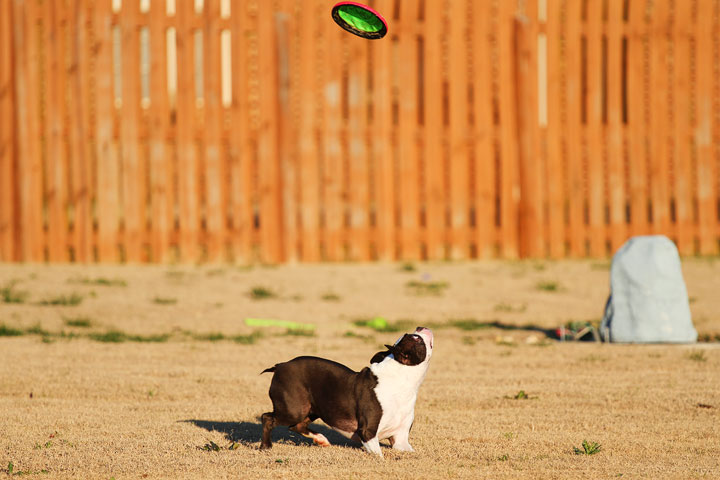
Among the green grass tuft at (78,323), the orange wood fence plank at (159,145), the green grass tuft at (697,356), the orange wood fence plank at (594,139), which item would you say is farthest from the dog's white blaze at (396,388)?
the orange wood fence plank at (594,139)

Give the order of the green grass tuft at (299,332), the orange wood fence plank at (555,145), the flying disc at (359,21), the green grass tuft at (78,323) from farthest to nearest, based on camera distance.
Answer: the orange wood fence plank at (555,145)
the green grass tuft at (78,323)
the green grass tuft at (299,332)
the flying disc at (359,21)

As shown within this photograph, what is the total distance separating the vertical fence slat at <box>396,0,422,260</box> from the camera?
16422 millimetres

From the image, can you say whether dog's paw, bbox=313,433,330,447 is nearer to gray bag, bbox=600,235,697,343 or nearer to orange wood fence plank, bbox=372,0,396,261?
gray bag, bbox=600,235,697,343

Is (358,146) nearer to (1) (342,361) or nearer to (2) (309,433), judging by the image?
(1) (342,361)

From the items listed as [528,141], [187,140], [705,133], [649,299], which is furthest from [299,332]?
[705,133]

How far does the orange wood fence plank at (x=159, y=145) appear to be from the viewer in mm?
15844

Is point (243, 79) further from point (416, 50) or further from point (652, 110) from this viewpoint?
point (652, 110)

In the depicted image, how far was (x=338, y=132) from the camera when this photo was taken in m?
16.3

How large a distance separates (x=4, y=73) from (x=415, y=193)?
7256 millimetres

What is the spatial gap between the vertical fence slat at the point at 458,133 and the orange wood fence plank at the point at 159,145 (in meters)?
4.85

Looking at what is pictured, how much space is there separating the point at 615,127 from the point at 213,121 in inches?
285

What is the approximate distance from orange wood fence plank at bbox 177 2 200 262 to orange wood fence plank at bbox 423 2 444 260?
3948mm

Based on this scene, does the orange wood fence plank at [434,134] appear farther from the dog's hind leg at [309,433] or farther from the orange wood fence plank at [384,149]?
the dog's hind leg at [309,433]

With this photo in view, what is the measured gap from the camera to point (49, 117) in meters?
15.9
